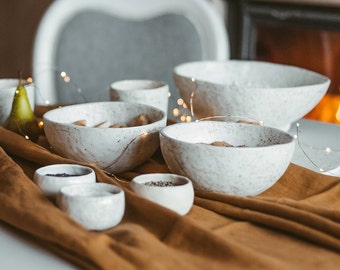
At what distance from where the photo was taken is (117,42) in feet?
6.48

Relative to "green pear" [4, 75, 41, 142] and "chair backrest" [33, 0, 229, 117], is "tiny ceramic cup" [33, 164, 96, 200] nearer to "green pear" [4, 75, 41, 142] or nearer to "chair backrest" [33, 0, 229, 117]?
"green pear" [4, 75, 41, 142]

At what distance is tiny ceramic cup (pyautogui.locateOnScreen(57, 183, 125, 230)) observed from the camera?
755 mm

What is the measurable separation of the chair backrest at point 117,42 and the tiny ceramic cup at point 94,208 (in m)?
1.08

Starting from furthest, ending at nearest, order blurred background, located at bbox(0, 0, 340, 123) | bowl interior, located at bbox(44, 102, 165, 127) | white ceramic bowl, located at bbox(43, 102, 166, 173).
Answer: blurred background, located at bbox(0, 0, 340, 123)
bowl interior, located at bbox(44, 102, 165, 127)
white ceramic bowl, located at bbox(43, 102, 166, 173)

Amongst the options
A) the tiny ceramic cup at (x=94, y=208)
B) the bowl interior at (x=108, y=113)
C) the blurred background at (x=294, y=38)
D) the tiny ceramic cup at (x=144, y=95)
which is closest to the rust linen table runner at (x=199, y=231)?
the tiny ceramic cup at (x=94, y=208)

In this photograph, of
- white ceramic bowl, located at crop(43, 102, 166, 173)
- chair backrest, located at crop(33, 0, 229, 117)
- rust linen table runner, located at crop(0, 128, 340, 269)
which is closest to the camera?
rust linen table runner, located at crop(0, 128, 340, 269)

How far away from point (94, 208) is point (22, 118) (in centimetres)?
42

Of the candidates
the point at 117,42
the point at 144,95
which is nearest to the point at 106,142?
the point at 144,95

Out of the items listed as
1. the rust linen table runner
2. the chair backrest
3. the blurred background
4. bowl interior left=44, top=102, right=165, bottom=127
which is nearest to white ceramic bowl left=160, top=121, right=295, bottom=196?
the rust linen table runner

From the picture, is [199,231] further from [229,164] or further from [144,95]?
[144,95]

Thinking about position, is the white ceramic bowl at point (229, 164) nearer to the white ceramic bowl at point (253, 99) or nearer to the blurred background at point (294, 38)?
the white ceramic bowl at point (253, 99)

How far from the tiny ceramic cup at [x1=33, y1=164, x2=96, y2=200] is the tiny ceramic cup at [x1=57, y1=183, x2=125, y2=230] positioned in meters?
0.05

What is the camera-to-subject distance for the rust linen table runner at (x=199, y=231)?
68 cm

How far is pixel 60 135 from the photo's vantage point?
0.97 meters
